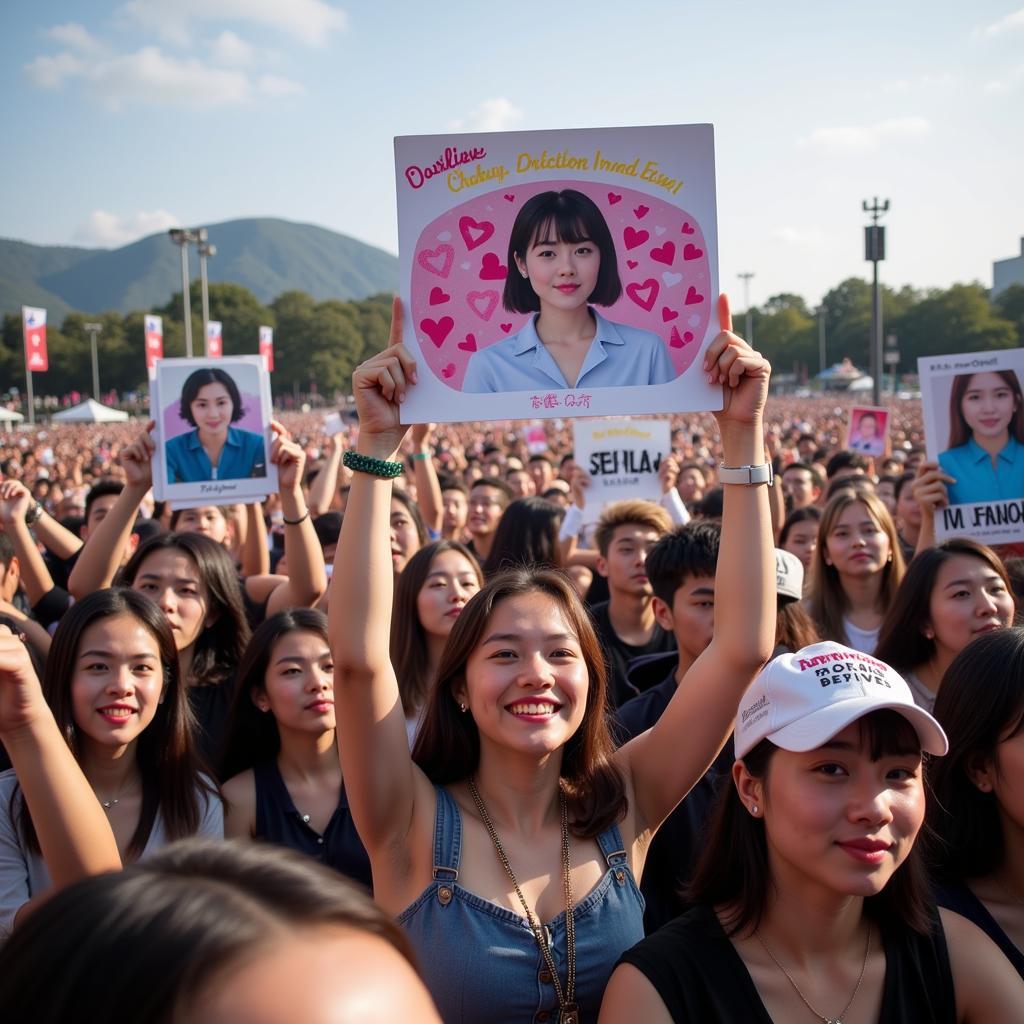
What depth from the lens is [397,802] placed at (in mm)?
2266

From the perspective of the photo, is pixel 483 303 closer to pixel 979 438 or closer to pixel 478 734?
pixel 478 734

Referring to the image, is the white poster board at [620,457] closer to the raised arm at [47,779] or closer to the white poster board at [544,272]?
the white poster board at [544,272]

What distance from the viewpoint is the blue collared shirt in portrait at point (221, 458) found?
520 cm

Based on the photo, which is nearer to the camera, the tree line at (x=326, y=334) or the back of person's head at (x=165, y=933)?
A: the back of person's head at (x=165, y=933)

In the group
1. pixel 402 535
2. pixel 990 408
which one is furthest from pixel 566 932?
pixel 402 535

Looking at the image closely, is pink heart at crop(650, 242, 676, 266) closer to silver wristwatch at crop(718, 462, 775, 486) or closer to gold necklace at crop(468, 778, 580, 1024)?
silver wristwatch at crop(718, 462, 775, 486)

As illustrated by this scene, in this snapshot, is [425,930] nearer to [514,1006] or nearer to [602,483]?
[514,1006]

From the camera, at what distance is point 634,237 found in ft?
8.28

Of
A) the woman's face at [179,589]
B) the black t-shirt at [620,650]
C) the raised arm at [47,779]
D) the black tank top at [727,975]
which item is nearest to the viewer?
the black tank top at [727,975]

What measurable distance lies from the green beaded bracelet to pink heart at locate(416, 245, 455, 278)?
48cm

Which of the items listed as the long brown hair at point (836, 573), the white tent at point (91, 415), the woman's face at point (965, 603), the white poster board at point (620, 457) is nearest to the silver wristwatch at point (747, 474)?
the woman's face at point (965, 603)

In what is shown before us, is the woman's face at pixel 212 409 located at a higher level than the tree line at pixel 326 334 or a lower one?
lower

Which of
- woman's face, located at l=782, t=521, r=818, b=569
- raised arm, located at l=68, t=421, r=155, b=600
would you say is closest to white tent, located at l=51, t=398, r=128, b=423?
raised arm, located at l=68, t=421, r=155, b=600

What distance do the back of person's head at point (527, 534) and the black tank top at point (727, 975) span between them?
378 centimetres
